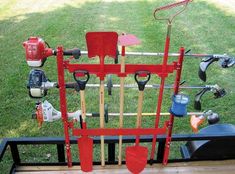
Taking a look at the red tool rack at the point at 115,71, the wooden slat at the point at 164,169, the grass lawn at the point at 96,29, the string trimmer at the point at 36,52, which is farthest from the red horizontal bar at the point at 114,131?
the grass lawn at the point at 96,29

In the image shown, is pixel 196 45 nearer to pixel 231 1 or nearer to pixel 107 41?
pixel 231 1

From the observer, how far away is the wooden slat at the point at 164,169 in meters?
2.47

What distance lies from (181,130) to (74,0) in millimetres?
5513

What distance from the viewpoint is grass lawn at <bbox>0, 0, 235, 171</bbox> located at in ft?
12.4

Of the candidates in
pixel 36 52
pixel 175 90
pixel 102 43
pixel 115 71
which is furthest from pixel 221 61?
pixel 36 52

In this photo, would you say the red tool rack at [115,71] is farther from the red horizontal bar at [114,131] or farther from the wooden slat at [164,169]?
the wooden slat at [164,169]

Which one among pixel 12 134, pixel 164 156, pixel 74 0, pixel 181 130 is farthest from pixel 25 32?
pixel 164 156

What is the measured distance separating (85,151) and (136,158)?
0.36 m

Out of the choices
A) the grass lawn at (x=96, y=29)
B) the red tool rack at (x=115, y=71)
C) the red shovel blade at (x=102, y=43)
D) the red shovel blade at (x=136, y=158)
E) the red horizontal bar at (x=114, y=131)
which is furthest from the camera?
the grass lawn at (x=96, y=29)

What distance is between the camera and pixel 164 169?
2506 mm

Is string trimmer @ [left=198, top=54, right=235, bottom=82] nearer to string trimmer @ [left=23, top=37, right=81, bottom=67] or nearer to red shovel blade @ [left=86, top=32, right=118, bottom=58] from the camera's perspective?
red shovel blade @ [left=86, top=32, right=118, bottom=58]

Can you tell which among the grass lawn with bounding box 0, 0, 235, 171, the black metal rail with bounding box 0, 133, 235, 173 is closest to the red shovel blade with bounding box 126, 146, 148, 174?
the black metal rail with bounding box 0, 133, 235, 173

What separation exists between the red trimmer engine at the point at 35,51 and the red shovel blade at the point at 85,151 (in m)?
0.62

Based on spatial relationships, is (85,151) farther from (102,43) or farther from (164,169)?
(102,43)
